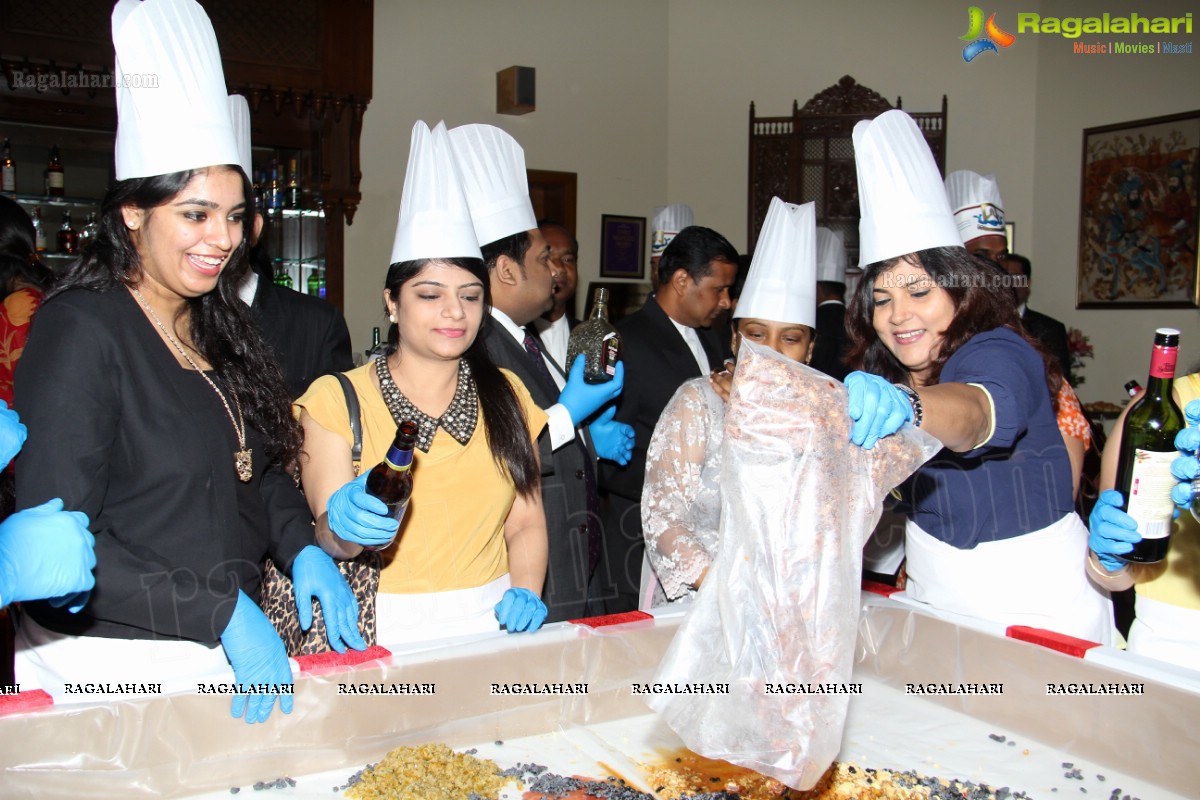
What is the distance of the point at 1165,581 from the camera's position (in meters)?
1.54

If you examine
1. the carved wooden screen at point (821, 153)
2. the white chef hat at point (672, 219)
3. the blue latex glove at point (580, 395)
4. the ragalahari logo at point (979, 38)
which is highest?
the ragalahari logo at point (979, 38)

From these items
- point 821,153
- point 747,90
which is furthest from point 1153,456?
point 747,90

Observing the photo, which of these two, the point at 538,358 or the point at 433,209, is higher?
the point at 433,209

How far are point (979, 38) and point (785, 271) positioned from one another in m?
4.66

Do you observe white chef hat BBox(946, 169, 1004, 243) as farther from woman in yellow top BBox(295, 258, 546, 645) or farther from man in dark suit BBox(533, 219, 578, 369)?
woman in yellow top BBox(295, 258, 546, 645)

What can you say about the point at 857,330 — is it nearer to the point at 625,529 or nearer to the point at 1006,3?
the point at 625,529

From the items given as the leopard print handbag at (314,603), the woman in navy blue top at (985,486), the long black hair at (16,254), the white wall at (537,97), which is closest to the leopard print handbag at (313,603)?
the leopard print handbag at (314,603)

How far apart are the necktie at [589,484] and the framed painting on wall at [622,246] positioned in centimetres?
367

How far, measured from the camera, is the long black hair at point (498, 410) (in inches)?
67.4

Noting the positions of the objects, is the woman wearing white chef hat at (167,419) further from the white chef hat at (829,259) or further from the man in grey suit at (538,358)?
the white chef hat at (829,259)

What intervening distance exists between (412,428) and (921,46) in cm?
561

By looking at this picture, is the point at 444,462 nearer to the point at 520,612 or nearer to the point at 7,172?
the point at 520,612

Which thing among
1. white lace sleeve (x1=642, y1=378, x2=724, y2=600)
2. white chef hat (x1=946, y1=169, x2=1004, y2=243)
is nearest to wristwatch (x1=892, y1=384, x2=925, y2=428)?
white lace sleeve (x1=642, y1=378, x2=724, y2=600)

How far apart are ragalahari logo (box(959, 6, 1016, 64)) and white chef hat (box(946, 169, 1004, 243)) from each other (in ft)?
10.5
